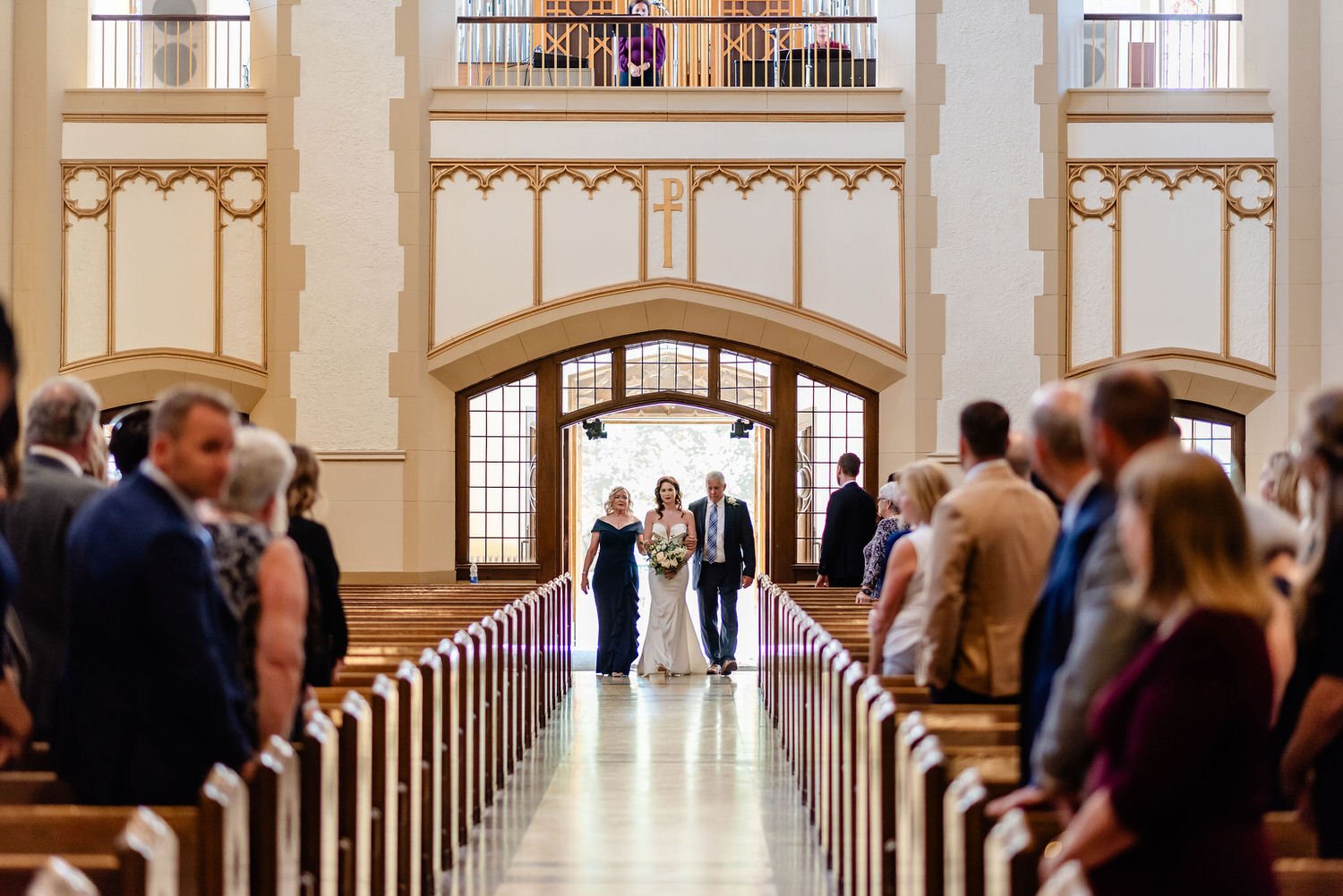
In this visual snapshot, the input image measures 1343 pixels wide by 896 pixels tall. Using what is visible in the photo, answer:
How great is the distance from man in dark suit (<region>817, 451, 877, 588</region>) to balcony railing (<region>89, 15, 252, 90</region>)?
623cm

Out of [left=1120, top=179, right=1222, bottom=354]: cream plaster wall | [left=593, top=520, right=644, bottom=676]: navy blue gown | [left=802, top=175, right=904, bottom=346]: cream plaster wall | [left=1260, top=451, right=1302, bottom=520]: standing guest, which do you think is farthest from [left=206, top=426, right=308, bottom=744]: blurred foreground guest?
[left=1120, top=179, right=1222, bottom=354]: cream plaster wall

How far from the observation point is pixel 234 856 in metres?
2.78

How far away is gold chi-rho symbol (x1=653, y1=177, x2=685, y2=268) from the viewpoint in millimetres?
11711

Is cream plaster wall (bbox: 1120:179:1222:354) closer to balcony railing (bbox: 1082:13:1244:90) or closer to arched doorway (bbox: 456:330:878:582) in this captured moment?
balcony railing (bbox: 1082:13:1244:90)

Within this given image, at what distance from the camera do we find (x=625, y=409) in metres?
12.1

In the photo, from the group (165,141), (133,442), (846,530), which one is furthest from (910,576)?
(165,141)

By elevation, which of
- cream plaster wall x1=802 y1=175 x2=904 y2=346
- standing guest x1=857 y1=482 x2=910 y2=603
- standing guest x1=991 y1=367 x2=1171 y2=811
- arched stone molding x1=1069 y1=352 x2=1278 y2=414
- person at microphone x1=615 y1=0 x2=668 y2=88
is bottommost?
standing guest x1=857 y1=482 x2=910 y2=603

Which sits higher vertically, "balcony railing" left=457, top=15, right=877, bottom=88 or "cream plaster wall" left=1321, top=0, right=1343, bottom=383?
"balcony railing" left=457, top=15, right=877, bottom=88

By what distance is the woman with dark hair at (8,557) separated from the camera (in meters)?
2.43

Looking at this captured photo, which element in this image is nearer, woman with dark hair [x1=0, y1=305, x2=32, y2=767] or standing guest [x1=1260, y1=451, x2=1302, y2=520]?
woman with dark hair [x1=0, y1=305, x2=32, y2=767]

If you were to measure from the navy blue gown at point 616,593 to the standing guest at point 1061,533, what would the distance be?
7.65 meters

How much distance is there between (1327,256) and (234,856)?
10952mm

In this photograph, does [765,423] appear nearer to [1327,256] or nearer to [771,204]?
[771,204]

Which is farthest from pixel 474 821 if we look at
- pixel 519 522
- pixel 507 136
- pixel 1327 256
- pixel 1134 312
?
pixel 1327 256
